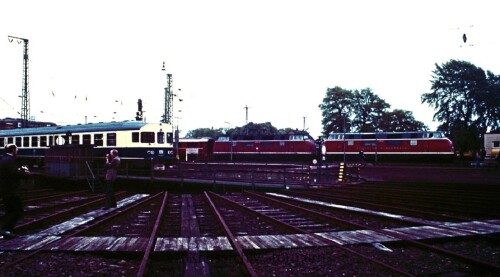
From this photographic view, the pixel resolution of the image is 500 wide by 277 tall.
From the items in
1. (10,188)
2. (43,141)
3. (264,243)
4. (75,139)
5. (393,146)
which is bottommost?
(264,243)

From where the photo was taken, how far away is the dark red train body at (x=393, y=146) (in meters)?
43.8

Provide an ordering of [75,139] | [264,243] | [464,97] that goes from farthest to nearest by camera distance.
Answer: [464,97] < [75,139] < [264,243]

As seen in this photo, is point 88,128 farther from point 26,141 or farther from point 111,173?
point 111,173

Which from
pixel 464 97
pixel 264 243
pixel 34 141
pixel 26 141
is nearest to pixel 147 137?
pixel 34 141

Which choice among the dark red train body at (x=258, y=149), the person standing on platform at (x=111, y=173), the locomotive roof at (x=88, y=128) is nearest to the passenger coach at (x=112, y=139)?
the locomotive roof at (x=88, y=128)

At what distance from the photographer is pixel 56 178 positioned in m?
25.5

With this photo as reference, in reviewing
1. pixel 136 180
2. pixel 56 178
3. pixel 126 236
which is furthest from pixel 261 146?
pixel 126 236

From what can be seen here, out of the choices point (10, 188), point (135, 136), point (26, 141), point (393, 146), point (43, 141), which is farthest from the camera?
point (393, 146)

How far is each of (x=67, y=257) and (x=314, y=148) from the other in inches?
1683

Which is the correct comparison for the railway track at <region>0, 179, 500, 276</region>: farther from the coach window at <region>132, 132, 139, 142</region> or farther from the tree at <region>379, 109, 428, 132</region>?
the tree at <region>379, 109, 428, 132</region>

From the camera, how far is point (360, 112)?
83188 millimetres

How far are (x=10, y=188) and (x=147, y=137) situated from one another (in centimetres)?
2148

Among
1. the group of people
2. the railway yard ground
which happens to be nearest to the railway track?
the railway yard ground

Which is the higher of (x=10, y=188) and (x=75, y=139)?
(x=75, y=139)
